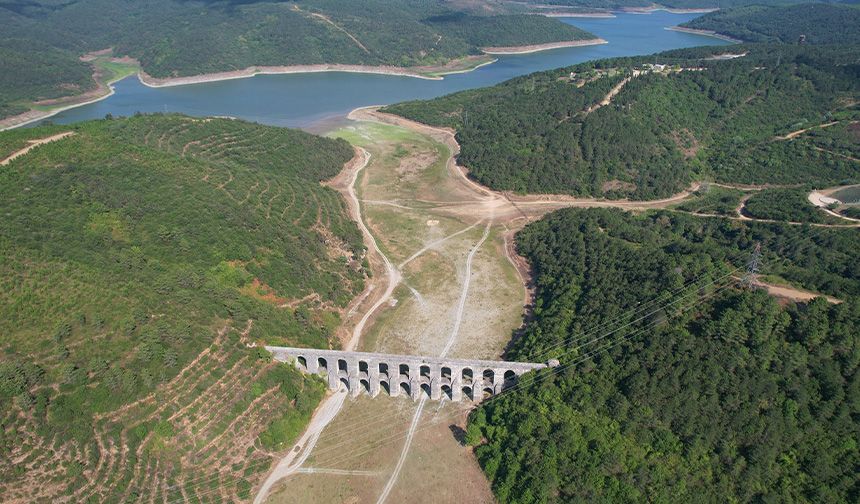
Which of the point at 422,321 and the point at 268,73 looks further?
the point at 268,73

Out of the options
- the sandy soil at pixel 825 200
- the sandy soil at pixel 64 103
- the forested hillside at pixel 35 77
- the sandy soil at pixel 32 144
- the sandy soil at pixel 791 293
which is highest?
the forested hillside at pixel 35 77

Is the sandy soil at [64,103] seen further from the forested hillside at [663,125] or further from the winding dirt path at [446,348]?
the winding dirt path at [446,348]

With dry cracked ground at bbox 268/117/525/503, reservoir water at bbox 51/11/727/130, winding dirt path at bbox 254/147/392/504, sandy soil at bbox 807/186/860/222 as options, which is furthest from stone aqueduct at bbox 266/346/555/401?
reservoir water at bbox 51/11/727/130

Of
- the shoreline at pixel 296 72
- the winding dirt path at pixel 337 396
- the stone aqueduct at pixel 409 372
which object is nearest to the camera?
the winding dirt path at pixel 337 396

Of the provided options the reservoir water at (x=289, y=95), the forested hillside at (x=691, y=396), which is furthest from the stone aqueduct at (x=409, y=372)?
Result: the reservoir water at (x=289, y=95)

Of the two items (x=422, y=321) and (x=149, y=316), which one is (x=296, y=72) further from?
(x=149, y=316)

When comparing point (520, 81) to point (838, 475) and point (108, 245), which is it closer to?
point (108, 245)

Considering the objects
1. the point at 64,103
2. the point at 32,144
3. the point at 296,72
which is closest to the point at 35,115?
the point at 64,103
